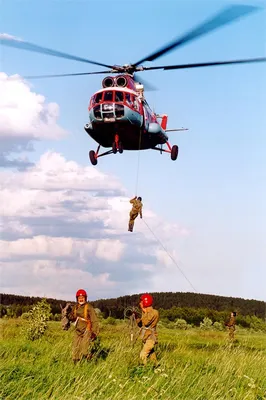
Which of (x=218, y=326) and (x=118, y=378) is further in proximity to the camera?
(x=218, y=326)

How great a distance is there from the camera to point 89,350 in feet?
35.1

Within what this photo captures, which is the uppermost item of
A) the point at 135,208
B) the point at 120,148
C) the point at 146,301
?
the point at 120,148

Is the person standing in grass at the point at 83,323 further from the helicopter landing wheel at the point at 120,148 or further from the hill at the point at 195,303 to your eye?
the hill at the point at 195,303

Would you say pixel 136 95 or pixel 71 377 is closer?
pixel 71 377

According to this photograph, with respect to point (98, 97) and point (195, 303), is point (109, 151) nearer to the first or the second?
point (98, 97)

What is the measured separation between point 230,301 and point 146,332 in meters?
42.9

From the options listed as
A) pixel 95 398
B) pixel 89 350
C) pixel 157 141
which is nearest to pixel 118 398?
pixel 95 398

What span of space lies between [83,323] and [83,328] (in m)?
0.09

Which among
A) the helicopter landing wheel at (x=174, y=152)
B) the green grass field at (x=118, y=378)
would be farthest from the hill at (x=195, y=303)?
the green grass field at (x=118, y=378)

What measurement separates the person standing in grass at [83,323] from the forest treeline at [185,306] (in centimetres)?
2024

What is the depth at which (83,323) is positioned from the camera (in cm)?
1098

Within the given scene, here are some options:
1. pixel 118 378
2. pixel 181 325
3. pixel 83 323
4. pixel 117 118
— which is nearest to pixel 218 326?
pixel 181 325

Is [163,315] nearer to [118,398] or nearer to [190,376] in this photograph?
[190,376]

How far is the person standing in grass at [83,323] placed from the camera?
35.2 feet
